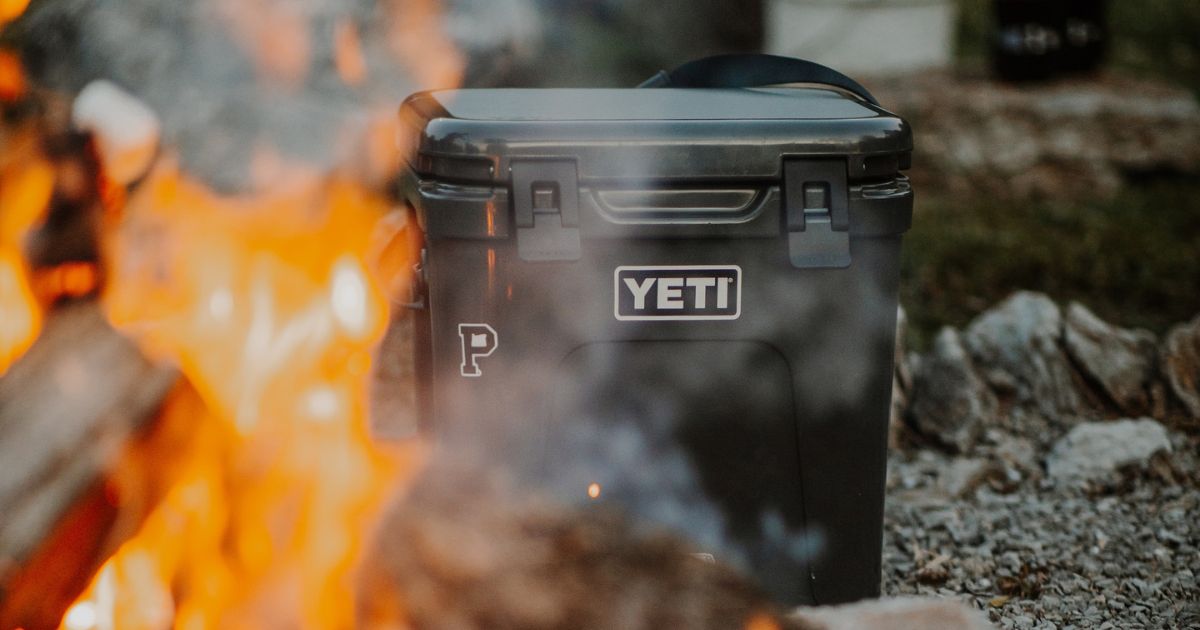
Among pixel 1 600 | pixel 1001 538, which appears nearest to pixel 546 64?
pixel 1001 538

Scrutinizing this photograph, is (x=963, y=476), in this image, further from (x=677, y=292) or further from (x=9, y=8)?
(x=9, y=8)

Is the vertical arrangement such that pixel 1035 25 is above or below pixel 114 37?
below

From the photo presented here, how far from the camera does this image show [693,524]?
6.31 feet

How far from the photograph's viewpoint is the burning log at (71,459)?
151cm

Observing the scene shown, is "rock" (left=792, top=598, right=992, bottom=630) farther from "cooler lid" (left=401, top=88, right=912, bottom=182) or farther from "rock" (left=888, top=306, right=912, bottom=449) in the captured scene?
"rock" (left=888, top=306, right=912, bottom=449)

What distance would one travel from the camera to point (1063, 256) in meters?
4.82

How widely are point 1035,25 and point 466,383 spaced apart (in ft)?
16.9

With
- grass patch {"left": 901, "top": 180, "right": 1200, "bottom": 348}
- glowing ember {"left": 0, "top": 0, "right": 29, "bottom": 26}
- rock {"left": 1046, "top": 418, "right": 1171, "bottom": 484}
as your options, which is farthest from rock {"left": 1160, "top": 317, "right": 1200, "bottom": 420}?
glowing ember {"left": 0, "top": 0, "right": 29, "bottom": 26}

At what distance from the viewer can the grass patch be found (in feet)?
13.9

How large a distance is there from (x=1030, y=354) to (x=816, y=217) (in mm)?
1504

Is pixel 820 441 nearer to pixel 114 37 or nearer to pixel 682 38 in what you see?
pixel 114 37

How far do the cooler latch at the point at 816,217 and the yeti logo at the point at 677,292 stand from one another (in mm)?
107

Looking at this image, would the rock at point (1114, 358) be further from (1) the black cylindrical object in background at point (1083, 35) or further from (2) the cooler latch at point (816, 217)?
(1) the black cylindrical object in background at point (1083, 35)

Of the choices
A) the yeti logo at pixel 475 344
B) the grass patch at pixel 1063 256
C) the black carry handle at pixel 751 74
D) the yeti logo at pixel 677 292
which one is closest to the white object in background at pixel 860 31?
the grass patch at pixel 1063 256
